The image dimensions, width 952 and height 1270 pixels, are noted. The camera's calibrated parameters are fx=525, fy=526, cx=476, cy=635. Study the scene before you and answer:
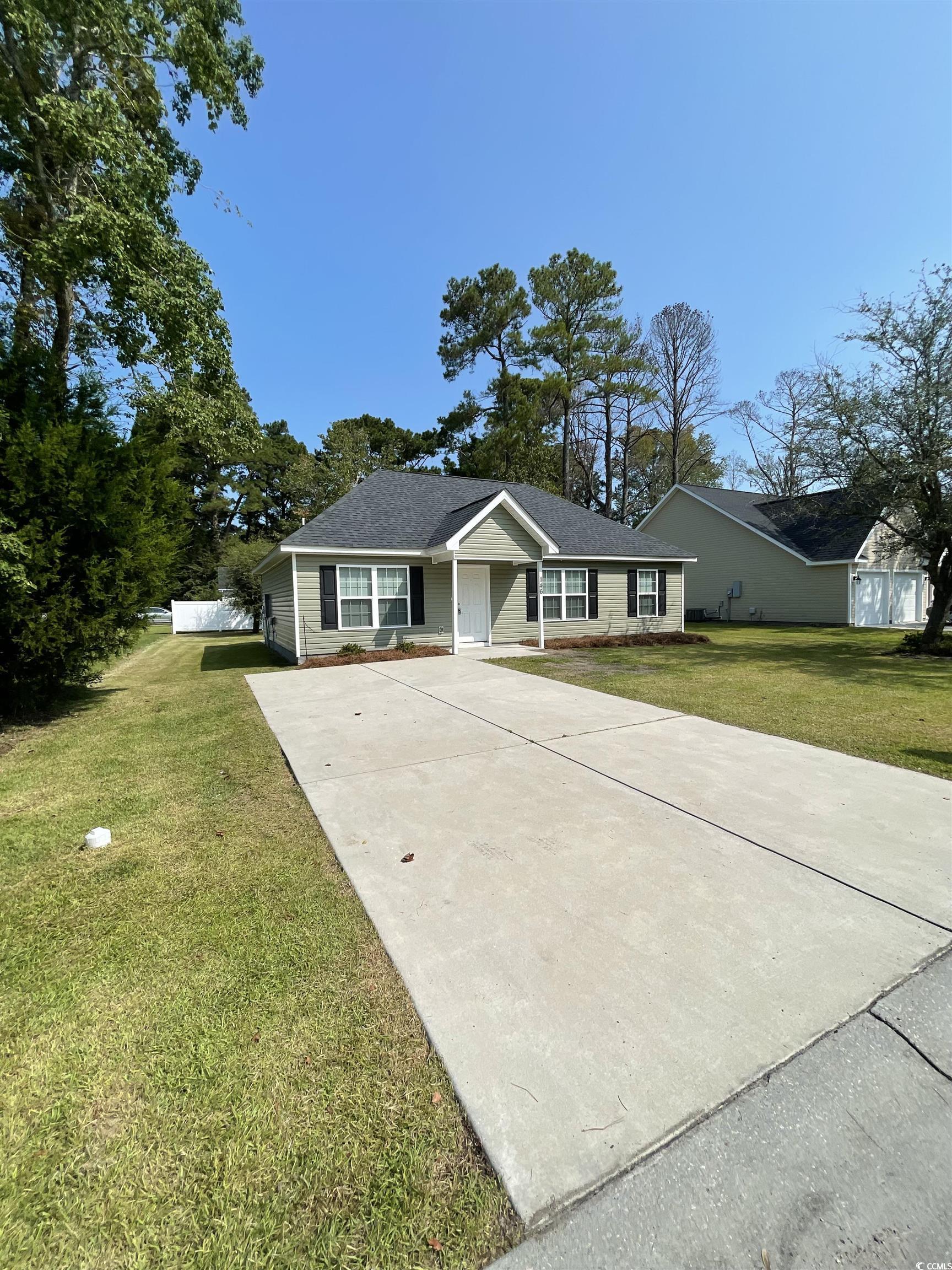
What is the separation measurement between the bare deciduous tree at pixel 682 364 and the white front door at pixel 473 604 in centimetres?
1946

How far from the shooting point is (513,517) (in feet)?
44.9

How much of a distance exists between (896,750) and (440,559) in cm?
994

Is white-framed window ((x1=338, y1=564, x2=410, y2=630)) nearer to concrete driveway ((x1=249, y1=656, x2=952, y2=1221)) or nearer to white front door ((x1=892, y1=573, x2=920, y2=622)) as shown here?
concrete driveway ((x1=249, y1=656, x2=952, y2=1221))

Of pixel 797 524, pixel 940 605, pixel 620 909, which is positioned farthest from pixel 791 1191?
pixel 797 524

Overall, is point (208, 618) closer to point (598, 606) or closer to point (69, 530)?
point (598, 606)

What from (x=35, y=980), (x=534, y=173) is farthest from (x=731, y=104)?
(x=35, y=980)

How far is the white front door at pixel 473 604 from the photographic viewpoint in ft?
46.6

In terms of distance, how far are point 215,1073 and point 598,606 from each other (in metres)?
15.2

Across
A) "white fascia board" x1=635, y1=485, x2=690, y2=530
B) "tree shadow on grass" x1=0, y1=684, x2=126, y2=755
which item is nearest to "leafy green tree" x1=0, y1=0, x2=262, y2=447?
"tree shadow on grass" x1=0, y1=684, x2=126, y2=755

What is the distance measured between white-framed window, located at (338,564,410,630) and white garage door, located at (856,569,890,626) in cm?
1813

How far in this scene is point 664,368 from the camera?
94.7 feet

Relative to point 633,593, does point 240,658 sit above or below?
below

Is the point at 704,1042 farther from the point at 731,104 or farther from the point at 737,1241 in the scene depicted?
the point at 731,104

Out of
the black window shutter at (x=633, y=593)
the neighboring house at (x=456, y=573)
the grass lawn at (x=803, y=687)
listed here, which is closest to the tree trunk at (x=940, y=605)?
the grass lawn at (x=803, y=687)
